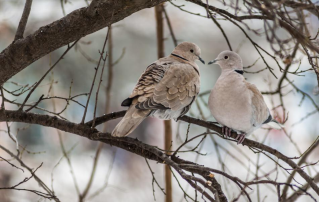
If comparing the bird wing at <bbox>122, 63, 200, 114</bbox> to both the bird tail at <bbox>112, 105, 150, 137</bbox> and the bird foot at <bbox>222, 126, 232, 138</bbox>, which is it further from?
the bird foot at <bbox>222, 126, 232, 138</bbox>

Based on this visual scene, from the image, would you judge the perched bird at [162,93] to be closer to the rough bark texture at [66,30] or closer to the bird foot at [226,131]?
the bird foot at [226,131]

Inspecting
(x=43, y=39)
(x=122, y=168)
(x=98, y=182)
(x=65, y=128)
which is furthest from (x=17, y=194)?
(x=43, y=39)

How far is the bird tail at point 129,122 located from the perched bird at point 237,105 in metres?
0.36

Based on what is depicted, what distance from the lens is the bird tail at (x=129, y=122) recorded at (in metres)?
1.63

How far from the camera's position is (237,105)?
Result: 1911 mm

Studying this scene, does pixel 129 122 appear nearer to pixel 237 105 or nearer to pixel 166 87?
pixel 166 87

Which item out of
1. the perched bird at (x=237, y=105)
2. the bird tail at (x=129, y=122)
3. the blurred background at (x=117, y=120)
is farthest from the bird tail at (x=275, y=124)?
the blurred background at (x=117, y=120)

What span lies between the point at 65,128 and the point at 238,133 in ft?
2.81

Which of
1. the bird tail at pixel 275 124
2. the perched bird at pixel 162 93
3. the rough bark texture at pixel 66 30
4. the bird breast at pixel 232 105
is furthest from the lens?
the bird tail at pixel 275 124

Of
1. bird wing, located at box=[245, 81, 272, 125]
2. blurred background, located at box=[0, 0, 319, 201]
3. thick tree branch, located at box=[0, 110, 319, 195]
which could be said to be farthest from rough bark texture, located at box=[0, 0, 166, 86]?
blurred background, located at box=[0, 0, 319, 201]

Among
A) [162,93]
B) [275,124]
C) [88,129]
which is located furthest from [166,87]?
[275,124]

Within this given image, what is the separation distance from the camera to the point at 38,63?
425 cm

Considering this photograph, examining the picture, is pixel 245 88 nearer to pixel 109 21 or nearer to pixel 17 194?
pixel 109 21

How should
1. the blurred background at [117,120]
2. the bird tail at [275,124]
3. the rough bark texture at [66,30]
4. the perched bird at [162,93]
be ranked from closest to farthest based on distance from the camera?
the rough bark texture at [66,30], the perched bird at [162,93], the bird tail at [275,124], the blurred background at [117,120]
